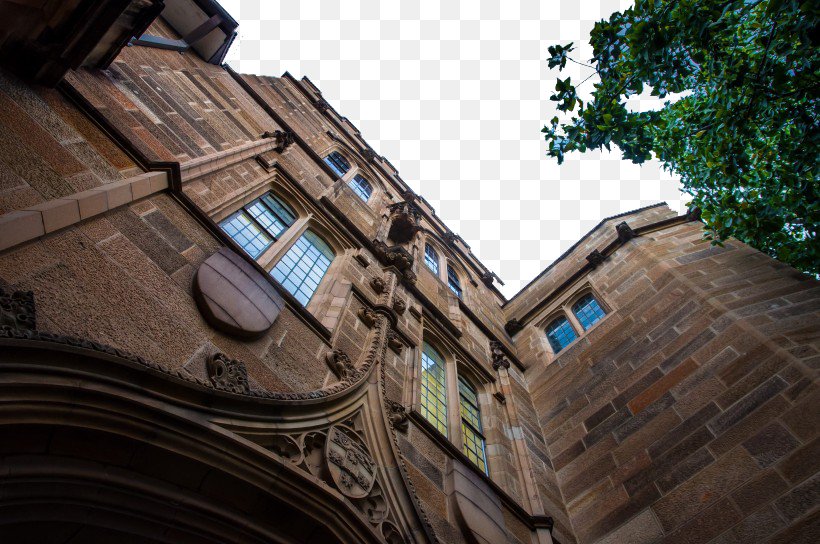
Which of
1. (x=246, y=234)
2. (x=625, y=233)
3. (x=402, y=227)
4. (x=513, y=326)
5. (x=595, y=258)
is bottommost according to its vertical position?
(x=246, y=234)

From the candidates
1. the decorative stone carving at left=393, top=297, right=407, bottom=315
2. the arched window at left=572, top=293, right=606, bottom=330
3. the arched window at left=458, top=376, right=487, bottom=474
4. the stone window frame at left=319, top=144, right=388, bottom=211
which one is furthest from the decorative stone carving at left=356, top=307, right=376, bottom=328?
the stone window frame at left=319, top=144, right=388, bottom=211

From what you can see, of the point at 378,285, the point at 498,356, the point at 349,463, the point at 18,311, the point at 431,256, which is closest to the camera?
the point at 18,311

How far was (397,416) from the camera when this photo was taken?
20.8 feet

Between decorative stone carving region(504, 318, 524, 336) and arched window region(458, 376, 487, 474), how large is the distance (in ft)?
17.0

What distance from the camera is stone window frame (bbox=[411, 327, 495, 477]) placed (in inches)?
308

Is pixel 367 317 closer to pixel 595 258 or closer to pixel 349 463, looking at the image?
pixel 349 463

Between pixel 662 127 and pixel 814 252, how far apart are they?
4.28m

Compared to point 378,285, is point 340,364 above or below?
below

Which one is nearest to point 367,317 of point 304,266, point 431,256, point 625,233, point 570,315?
point 304,266

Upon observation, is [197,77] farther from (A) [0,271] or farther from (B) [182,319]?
(A) [0,271]

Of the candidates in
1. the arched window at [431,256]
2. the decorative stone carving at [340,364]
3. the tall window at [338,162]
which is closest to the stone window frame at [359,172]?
the tall window at [338,162]

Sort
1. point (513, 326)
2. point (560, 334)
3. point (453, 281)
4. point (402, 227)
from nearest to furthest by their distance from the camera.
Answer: point (560, 334)
point (402, 227)
point (513, 326)
point (453, 281)

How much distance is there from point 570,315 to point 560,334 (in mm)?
607

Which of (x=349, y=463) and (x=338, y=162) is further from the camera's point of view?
(x=338, y=162)
